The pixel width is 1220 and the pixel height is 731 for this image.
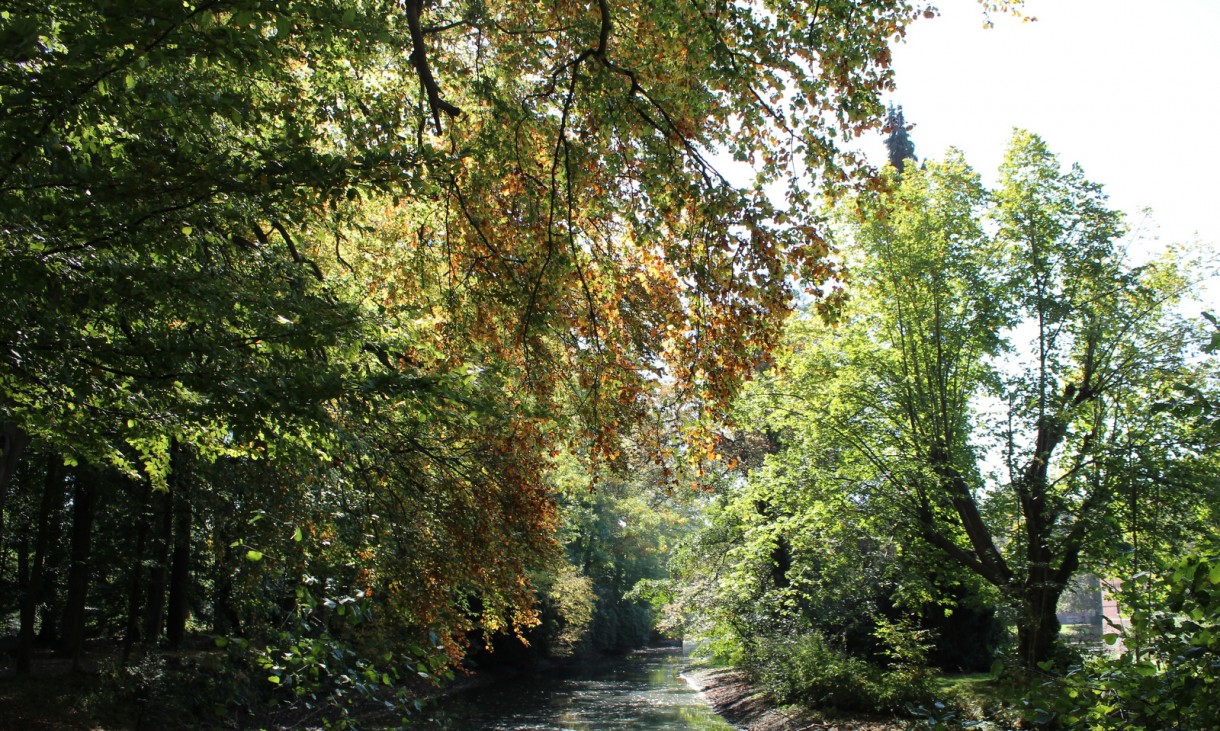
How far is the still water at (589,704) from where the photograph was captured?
2088 cm

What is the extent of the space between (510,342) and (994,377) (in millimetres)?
10823

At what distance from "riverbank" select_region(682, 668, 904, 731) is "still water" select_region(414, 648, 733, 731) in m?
0.44

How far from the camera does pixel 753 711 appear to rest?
2150 cm

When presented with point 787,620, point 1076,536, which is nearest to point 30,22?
point 1076,536

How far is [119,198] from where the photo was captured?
495cm

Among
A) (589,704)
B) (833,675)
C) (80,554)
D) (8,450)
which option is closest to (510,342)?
(8,450)

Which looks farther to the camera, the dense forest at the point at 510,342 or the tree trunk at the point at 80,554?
the tree trunk at the point at 80,554

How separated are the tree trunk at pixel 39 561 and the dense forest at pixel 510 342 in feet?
0.40

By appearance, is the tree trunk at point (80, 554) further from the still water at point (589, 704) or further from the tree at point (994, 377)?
the tree at point (994, 377)

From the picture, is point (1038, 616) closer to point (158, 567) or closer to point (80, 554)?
point (158, 567)

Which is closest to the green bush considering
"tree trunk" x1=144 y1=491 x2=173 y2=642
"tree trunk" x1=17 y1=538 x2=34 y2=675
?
"tree trunk" x1=144 y1=491 x2=173 y2=642

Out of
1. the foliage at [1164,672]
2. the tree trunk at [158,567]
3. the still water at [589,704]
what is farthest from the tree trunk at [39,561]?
the foliage at [1164,672]

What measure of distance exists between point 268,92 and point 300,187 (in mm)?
3565

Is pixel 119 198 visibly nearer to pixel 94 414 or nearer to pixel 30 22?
pixel 30 22
